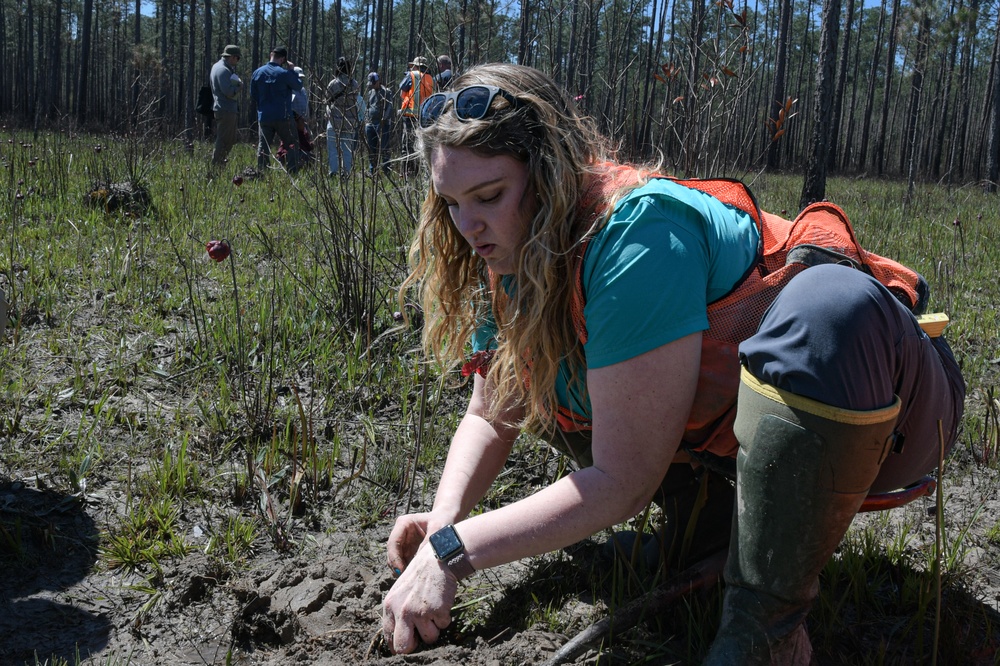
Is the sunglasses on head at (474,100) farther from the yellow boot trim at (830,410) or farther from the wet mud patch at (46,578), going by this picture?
the wet mud patch at (46,578)

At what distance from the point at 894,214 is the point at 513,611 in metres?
7.32

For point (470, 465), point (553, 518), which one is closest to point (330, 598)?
point (470, 465)

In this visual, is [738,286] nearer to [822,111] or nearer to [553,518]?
[553,518]

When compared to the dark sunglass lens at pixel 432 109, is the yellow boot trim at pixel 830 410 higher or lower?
lower

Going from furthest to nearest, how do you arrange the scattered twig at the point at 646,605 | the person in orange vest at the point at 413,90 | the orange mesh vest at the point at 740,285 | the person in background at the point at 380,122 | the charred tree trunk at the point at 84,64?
the charred tree trunk at the point at 84,64 → the person in background at the point at 380,122 → the person in orange vest at the point at 413,90 → the scattered twig at the point at 646,605 → the orange mesh vest at the point at 740,285

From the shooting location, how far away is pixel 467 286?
161 cm

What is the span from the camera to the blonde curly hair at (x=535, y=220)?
4.17 feet

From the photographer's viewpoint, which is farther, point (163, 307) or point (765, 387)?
point (163, 307)

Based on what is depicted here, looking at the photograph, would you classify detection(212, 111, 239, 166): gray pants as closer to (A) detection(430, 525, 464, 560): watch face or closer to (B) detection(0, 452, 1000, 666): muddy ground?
(B) detection(0, 452, 1000, 666): muddy ground

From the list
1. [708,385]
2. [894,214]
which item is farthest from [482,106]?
[894,214]

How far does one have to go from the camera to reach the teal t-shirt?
1.18 m

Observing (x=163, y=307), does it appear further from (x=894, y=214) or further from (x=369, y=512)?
(x=894, y=214)

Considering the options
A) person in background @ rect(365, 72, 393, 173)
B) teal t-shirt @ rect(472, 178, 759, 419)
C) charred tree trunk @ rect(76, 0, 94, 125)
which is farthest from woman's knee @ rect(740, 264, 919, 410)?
charred tree trunk @ rect(76, 0, 94, 125)

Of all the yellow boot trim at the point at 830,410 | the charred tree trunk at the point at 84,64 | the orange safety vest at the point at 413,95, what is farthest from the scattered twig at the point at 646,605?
the charred tree trunk at the point at 84,64
